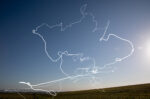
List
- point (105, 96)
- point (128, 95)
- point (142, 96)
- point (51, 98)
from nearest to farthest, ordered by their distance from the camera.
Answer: point (142, 96), point (128, 95), point (105, 96), point (51, 98)

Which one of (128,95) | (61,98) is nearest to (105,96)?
(128,95)

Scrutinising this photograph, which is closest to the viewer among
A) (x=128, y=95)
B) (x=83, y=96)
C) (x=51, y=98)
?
(x=128, y=95)

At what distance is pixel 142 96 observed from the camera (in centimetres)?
1262

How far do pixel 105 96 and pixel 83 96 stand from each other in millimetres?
2734

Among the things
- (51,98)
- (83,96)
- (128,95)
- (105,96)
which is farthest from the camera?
(51,98)

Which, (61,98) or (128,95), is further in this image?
(61,98)

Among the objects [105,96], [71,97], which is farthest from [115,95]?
[71,97]

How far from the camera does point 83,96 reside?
1678 cm

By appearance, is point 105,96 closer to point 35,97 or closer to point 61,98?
point 61,98

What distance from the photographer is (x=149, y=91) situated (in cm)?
1342

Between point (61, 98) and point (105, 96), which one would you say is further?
point (61, 98)

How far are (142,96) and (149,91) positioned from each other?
1223mm

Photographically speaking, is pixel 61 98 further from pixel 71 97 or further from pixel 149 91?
pixel 149 91

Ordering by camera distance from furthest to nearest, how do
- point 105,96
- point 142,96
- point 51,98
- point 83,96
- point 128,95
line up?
point 51,98 → point 83,96 → point 105,96 → point 128,95 → point 142,96
